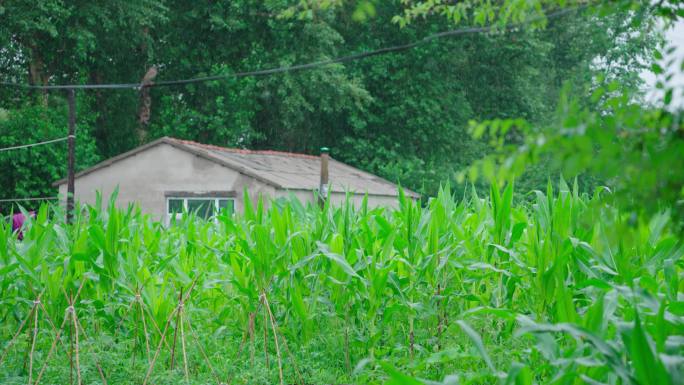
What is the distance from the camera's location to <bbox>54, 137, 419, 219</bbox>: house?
18.6 meters

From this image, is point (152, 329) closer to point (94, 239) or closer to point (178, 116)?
point (94, 239)

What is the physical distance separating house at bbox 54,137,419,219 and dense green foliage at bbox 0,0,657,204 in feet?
11.1

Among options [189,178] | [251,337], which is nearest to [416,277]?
[251,337]

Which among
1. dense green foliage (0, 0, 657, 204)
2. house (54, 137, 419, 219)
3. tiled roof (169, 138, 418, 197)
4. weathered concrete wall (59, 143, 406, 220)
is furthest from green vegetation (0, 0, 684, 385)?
dense green foliage (0, 0, 657, 204)

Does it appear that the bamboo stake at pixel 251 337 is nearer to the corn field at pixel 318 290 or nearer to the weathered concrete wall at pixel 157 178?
the corn field at pixel 318 290

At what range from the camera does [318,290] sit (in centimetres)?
537

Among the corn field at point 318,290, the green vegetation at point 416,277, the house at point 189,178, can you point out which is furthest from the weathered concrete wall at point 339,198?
the corn field at point 318,290

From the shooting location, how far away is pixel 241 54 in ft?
93.8

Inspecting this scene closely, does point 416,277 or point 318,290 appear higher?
point 416,277

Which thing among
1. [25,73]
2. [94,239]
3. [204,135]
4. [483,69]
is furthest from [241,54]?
[94,239]

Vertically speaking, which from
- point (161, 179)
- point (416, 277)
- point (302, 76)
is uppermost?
point (302, 76)

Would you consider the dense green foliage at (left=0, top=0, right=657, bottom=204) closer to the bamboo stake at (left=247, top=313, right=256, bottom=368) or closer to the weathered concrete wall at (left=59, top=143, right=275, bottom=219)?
the weathered concrete wall at (left=59, top=143, right=275, bottom=219)

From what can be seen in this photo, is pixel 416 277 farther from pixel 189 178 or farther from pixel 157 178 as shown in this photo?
pixel 157 178

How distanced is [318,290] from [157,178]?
592 inches
